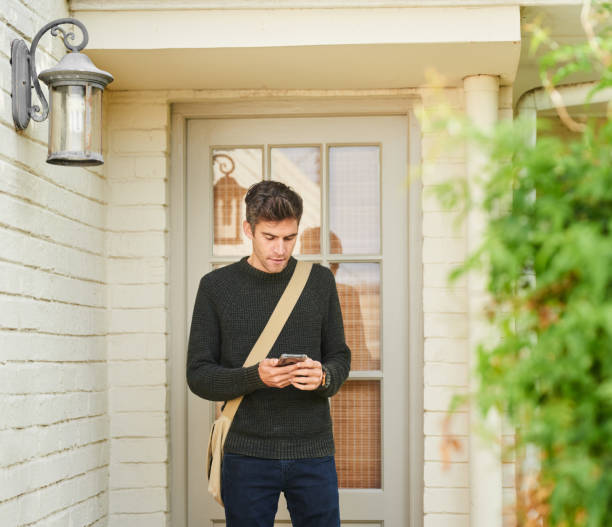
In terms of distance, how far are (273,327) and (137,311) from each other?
3.56 ft

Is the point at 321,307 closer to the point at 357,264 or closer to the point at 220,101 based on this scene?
the point at 357,264

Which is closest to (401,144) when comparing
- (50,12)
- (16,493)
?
(50,12)

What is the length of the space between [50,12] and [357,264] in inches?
70.5

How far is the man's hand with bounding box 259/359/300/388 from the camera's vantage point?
318cm

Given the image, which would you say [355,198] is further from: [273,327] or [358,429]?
[273,327]

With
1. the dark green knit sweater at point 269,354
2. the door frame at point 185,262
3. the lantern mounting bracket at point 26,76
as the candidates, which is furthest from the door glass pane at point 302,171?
the lantern mounting bracket at point 26,76

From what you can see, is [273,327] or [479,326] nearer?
[273,327]

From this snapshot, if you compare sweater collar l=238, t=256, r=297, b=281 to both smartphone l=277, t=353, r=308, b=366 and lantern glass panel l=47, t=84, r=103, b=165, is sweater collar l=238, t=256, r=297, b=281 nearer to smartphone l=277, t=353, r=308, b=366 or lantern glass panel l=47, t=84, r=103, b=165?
smartphone l=277, t=353, r=308, b=366

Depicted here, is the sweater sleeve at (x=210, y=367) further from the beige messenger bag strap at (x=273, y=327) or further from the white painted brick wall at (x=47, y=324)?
the white painted brick wall at (x=47, y=324)

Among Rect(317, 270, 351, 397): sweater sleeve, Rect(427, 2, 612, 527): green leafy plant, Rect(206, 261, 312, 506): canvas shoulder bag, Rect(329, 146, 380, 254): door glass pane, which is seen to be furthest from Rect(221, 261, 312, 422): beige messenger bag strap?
Rect(427, 2, 612, 527): green leafy plant

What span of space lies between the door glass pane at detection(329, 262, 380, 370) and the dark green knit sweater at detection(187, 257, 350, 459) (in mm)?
847

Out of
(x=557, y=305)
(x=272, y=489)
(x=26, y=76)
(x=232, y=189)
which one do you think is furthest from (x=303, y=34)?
(x=557, y=305)

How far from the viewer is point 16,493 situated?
318cm

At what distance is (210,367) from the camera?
11.0ft
